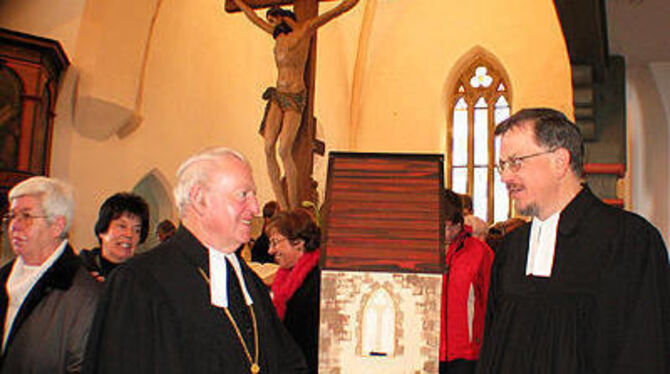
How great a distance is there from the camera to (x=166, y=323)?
2.44m

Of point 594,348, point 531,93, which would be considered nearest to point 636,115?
point 594,348

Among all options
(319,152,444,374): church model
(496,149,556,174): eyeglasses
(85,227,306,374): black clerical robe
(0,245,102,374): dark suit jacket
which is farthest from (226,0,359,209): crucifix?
(85,227,306,374): black clerical robe

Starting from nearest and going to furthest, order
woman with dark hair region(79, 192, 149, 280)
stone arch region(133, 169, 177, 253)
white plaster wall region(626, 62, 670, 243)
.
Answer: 1. woman with dark hair region(79, 192, 149, 280)
2. white plaster wall region(626, 62, 670, 243)
3. stone arch region(133, 169, 177, 253)

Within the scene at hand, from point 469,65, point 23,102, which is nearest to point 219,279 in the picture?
point 23,102

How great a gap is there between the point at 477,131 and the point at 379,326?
1351 cm

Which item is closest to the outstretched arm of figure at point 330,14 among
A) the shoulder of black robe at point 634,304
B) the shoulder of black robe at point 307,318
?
the shoulder of black robe at point 307,318

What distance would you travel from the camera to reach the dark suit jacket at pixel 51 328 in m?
3.04

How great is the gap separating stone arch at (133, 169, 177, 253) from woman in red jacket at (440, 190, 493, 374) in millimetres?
7738

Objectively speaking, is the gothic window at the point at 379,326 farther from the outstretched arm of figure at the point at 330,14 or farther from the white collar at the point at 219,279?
the outstretched arm of figure at the point at 330,14

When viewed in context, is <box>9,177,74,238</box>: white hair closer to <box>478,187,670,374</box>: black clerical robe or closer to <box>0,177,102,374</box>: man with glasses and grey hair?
<box>0,177,102,374</box>: man with glasses and grey hair

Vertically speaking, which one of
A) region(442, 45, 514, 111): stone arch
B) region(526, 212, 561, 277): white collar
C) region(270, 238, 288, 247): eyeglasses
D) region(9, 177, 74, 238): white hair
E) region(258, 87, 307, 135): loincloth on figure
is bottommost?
region(526, 212, 561, 277): white collar

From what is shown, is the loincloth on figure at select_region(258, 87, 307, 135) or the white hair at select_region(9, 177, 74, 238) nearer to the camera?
the white hair at select_region(9, 177, 74, 238)

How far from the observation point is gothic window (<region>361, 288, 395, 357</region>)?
352 centimetres

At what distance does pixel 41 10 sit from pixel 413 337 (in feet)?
26.8
